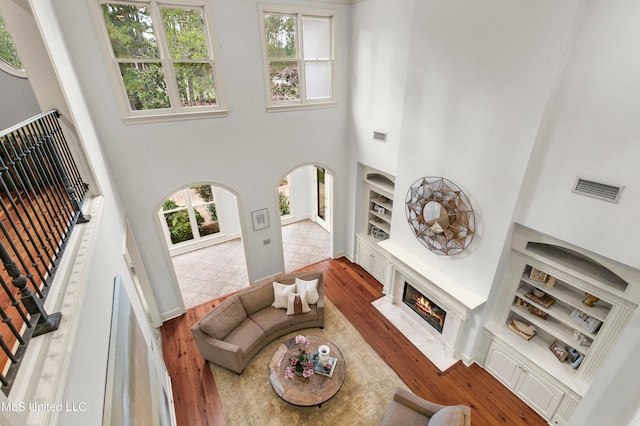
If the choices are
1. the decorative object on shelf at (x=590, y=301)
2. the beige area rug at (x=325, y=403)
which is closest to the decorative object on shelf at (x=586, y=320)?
the decorative object on shelf at (x=590, y=301)

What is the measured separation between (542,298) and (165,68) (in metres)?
6.53

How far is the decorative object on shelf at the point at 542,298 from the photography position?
4109 millimetres

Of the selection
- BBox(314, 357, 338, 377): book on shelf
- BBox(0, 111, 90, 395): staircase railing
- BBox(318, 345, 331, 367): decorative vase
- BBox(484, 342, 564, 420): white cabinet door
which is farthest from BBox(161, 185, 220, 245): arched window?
BBox(484, 342, 564, 420): white cabinet door

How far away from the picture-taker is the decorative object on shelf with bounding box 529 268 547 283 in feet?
13.3

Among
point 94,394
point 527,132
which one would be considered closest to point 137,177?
point 94,394

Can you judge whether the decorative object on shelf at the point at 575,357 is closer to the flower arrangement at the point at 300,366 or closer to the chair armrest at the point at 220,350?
the flower arrangement at the point at 300,366

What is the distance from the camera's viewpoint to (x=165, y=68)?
4.70 metres

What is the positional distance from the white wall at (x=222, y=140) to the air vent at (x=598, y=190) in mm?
4385

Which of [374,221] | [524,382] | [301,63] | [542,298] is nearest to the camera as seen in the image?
[542,298]

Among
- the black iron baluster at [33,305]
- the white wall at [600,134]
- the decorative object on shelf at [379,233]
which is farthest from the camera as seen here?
the decorative object on shelf at [379,233]

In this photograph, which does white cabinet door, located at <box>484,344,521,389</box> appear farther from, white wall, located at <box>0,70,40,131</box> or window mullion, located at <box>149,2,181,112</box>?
white wall, located at <box>0,70,40,131</box>

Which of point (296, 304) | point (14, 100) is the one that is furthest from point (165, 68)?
point (296, 304)

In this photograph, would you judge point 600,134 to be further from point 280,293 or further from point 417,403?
point 280,293

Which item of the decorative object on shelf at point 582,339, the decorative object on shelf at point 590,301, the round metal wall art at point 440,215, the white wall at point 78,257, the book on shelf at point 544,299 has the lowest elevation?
the decorative object on shelf at point 582,339
